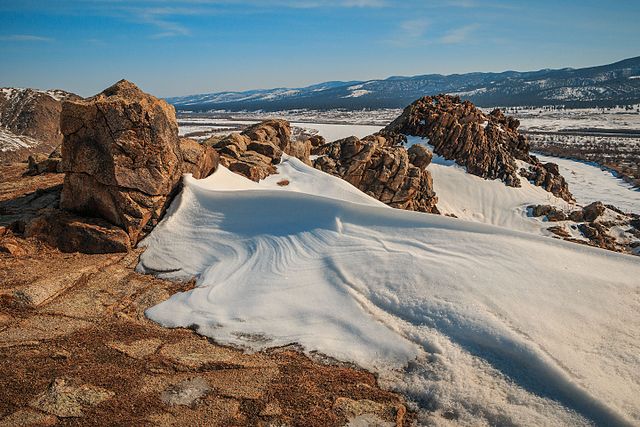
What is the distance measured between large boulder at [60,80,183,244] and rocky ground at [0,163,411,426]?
9.43 feet

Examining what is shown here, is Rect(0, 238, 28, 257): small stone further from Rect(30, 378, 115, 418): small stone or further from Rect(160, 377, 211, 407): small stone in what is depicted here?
Rect(160, 377, 211, 407): small stone

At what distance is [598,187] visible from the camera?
122ft

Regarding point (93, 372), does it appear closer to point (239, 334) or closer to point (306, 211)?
point (239, 334)

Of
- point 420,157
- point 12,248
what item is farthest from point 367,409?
point 420,157

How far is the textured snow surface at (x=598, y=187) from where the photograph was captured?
31.2m

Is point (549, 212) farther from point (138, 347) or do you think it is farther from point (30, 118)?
point (30, 118)

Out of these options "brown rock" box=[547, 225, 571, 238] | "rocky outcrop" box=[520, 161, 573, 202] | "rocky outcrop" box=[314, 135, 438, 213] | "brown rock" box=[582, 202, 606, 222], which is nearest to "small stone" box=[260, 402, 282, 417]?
"rocky outcrop" box=[314, 135, 438, 213]

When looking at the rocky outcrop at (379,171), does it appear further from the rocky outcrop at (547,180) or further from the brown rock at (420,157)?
the rocky outcrop at (547,180)

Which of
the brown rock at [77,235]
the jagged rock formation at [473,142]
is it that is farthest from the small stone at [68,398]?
the jagged rock formation at [473,142]

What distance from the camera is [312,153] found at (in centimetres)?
2320

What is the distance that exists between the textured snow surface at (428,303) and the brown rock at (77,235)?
66 cm

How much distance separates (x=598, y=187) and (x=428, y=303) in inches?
1513

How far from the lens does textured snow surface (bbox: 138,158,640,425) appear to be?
16.7 feet

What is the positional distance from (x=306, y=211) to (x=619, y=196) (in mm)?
33631
